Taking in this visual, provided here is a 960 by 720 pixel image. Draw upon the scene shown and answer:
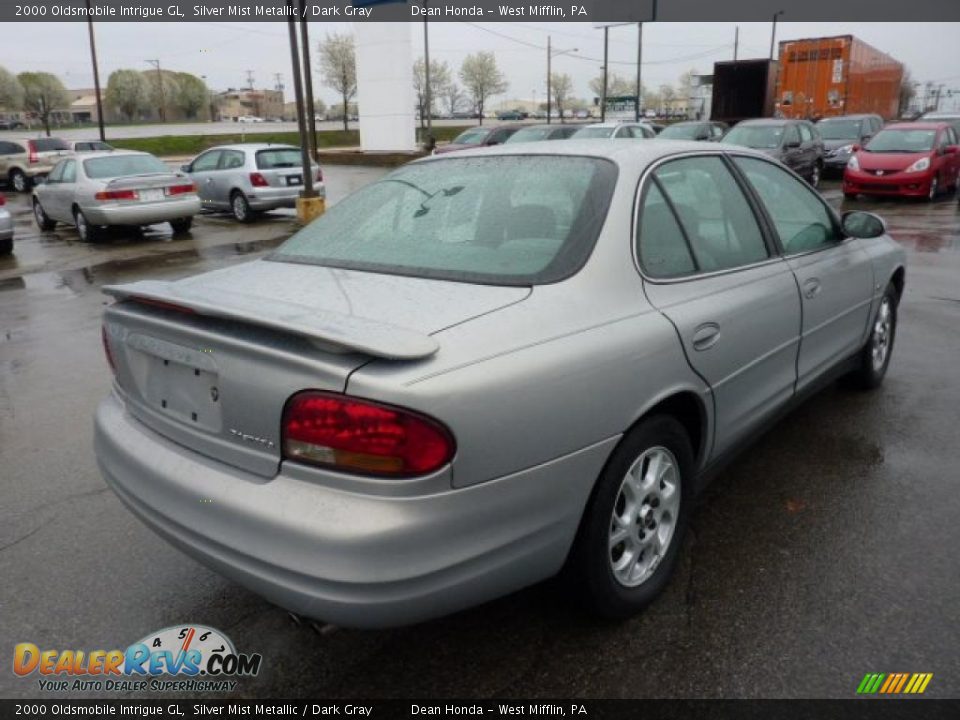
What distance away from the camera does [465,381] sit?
1.96 meters

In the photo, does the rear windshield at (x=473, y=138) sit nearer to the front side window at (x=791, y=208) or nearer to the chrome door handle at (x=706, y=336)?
the front side window at (x=791, y=208)

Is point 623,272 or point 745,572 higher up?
point 623,272

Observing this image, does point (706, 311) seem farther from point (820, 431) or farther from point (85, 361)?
point (85, 361)

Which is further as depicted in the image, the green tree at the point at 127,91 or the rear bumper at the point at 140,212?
the green tree at the point at 127,91

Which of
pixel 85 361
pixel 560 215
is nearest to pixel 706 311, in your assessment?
pixel 560 215

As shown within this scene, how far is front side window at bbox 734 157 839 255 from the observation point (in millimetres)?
3590

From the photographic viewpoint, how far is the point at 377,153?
33.2m

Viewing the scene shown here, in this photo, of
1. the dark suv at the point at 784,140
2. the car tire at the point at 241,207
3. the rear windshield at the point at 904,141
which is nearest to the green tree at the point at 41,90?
the car tire at the point at 241,207

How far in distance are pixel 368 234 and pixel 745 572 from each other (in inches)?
76.6

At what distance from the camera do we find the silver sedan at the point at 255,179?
15.3 metres

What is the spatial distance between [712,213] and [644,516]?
134 centimetres

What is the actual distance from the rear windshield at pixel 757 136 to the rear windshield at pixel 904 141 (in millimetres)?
1779

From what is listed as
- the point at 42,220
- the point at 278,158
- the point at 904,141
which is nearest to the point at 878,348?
the point at 278,158

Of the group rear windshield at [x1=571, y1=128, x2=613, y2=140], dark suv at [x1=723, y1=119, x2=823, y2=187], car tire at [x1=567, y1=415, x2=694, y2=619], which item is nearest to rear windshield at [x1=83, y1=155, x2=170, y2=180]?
rear windshield at [x1=571, y1=128, x2=613, y2=140]
